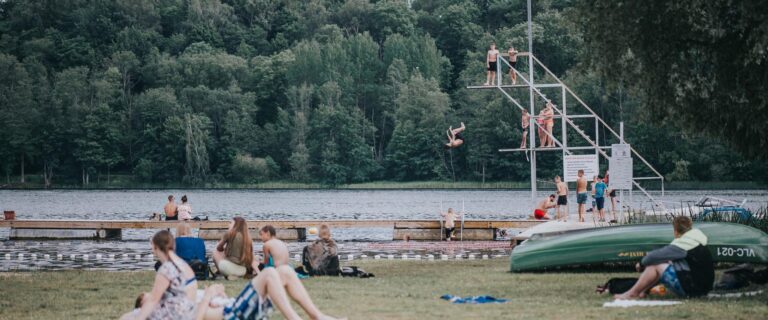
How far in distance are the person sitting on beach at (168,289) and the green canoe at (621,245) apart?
10302 mm

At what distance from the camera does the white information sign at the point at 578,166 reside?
35.9 meters

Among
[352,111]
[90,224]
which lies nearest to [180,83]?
[352,111]

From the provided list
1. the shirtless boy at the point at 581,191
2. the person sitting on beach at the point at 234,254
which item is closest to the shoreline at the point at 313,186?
the shirtless boy at the point at 581,191

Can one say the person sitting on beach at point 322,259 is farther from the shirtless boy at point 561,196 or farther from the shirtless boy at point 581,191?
the shirtless boy at point 561,196

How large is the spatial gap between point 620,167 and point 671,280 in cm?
1242

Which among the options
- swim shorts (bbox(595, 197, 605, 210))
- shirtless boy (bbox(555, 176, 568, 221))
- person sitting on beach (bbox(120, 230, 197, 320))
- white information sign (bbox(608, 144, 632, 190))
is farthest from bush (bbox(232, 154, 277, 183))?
person sitting on beach (bbox(120, 230, 197, 320))

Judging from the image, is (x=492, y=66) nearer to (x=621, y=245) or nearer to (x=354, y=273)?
(x=354, y=273)

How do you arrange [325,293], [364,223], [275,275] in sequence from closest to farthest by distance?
[275,275] → [325,293] → [364,223]

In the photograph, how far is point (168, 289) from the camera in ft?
40.7

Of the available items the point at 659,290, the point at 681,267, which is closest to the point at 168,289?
the point at 681,267

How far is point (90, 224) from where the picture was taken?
135ft

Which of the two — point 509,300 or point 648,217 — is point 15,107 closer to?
point 648,217

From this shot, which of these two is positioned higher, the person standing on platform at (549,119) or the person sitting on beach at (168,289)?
the person standing on platform at (549,119)

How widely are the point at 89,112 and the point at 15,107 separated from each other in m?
7.16
